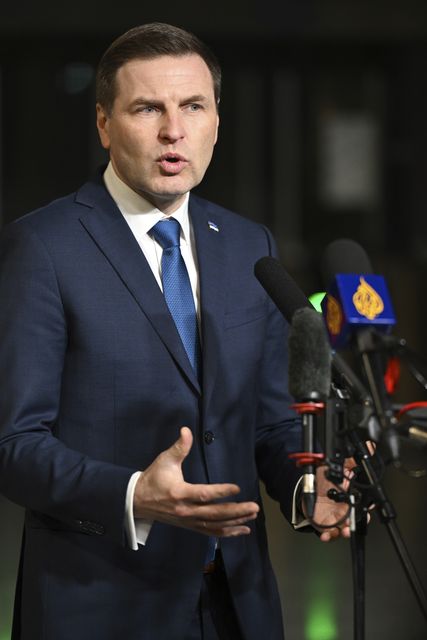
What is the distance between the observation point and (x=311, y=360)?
1.31 meters

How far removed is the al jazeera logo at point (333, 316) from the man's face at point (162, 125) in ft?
1.53

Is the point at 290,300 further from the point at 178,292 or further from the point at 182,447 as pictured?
the point at 178,292

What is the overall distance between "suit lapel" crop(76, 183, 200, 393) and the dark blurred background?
7746 mm

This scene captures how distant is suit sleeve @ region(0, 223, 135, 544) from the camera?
A: 5.37 ft

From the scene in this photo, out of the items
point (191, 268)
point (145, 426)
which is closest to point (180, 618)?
point (145, 426)

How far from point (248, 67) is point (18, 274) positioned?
30.6ft

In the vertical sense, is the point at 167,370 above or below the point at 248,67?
below

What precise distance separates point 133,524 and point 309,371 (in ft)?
1.42

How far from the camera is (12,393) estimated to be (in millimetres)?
1688

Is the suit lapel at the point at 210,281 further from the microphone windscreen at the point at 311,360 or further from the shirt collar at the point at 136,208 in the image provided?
the microphone windscreen at the point at 311,360

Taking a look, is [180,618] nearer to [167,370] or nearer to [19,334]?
[167,370]

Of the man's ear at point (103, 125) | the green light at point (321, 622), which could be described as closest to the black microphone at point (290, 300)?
the man's ear at point (103, 125)

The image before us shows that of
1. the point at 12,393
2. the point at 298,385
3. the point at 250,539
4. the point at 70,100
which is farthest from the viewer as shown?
the point at 70,100

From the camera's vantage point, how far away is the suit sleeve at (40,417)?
5.37 feet
